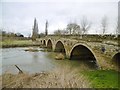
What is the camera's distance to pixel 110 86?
11055mm

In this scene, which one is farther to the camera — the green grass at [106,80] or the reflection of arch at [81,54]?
the reflection of arch at [81,54]

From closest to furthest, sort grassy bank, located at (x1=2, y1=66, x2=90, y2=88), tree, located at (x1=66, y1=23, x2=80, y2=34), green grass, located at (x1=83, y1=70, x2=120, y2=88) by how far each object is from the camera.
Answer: grassy bank, located at (x1=2, y1=66, x2=90, y2=88) < green grass, located at (x1=83, y1=70, x2=120, y2=88) < tree, located at (x1=66, y1=23, x2=80, y2=34)

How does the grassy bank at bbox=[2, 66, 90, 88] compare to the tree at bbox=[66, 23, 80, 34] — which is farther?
the tree at bbox=[66, 23, 80, 34]

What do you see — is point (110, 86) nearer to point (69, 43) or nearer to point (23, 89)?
point (23, 89)

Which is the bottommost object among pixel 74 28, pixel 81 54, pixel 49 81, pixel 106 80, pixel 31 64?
pixel 31 64

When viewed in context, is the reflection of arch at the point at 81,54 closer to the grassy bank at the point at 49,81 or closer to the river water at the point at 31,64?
the river water at the point at 31,64

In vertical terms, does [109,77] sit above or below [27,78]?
below

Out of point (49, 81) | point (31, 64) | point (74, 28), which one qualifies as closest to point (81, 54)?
point (31, 64)

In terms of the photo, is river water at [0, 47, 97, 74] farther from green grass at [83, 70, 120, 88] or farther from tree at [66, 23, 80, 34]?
tree at [66, 23, 80, 34]

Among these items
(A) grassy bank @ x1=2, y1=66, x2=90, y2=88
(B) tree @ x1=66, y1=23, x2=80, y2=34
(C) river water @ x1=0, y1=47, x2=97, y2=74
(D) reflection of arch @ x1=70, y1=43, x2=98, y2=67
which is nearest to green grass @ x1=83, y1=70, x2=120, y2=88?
(A) grassy bank @ x1=2, y1=66, x2=90, y2=88

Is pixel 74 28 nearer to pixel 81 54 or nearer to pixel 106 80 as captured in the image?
pixel 81 54

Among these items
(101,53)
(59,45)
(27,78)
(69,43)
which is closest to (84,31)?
(59,45)

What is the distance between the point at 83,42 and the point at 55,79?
13115 mm

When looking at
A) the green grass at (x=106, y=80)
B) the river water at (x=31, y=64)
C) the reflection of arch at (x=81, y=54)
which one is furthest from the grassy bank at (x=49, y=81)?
the reflection of arch at (x=81, y=54)
